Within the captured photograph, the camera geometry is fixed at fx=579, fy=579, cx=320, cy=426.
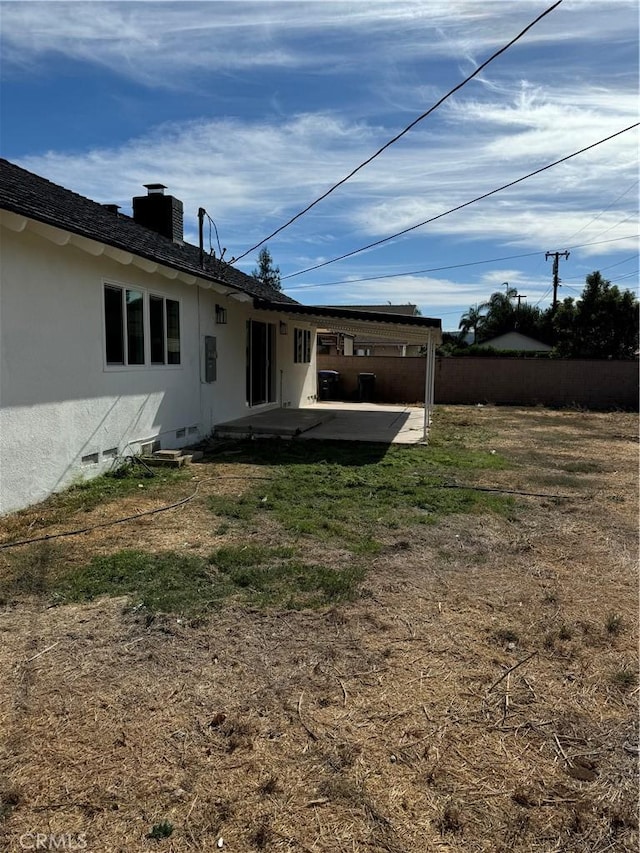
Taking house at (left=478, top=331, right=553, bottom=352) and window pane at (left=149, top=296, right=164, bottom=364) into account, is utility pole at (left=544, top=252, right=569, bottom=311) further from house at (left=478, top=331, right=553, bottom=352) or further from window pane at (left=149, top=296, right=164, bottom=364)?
window pane at (left=149, top=296, right=164, bottom=364)

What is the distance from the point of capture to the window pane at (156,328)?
876cm

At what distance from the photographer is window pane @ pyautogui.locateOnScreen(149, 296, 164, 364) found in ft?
28.7

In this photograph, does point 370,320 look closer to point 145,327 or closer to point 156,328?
point 156,328

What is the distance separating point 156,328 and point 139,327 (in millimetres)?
509

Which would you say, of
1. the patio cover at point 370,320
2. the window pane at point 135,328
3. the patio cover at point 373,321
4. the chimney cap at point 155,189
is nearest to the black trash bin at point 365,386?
the patio cover at point 373,321

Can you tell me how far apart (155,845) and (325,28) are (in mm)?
9352

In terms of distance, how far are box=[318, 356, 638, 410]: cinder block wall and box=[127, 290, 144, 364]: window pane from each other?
44.2 ft

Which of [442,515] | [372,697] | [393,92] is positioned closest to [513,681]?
[372,697]

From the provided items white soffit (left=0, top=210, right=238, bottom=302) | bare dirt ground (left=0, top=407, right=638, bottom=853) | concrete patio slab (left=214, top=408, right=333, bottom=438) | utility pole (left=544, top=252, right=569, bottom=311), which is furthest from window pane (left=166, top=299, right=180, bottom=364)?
utility pole (left=544, top=252, right=569, bottom=311)

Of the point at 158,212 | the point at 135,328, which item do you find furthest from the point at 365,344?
the point at 135,328

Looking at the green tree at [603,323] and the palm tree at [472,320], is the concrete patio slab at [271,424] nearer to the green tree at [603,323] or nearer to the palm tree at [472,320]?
the green tree at [603,323]

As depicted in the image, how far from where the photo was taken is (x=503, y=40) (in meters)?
7.09

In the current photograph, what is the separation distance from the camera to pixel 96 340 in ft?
23.9

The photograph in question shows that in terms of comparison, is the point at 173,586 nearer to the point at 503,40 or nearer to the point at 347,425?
the point at 503,40
